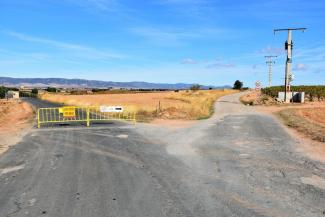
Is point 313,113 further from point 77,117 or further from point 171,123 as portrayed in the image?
point 77,117

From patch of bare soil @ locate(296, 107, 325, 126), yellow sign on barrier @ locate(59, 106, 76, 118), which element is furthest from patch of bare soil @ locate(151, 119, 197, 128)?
patch of bare soil @ locate(296, 107, 325, 126)

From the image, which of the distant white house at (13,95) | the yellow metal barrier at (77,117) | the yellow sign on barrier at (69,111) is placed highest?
the yellow sign on barrier at (69,111)

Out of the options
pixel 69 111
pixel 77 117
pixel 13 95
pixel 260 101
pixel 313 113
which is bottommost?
pixel 13 95

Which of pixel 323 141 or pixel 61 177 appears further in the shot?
pixel 323 141

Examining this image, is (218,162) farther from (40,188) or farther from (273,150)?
(40,188)

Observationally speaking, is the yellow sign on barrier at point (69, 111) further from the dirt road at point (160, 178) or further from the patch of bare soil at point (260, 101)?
the patch of bare soil at point (260, 101)

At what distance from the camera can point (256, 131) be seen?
2133cm

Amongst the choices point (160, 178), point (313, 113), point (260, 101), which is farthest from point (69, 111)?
point (260, 101)

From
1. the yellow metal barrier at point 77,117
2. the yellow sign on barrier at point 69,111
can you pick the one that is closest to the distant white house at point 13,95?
the yellow metal barrier at point 77,117

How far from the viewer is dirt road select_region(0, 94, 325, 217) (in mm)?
8016

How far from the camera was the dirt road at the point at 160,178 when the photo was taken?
802 centimetres

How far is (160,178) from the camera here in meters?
10.6

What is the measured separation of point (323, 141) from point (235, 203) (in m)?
10.5

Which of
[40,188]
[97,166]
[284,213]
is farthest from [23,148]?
[284,213]
